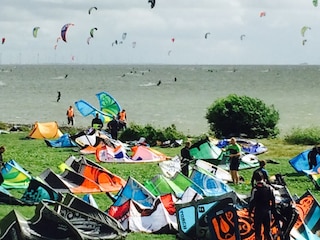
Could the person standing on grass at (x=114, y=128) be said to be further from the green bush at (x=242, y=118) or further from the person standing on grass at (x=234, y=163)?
the person standing on grass at (x=234, y=163)

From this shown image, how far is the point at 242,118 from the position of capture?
35.2 m

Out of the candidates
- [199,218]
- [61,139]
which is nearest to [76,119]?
[61,139]

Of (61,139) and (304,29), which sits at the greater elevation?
(304,29)

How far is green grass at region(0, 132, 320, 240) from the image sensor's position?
62.8ft

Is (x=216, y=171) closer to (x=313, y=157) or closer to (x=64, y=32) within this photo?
(x=313, y=157)

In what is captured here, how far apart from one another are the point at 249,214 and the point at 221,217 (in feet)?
1.85

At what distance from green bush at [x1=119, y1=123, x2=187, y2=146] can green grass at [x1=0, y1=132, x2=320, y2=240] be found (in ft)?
6.02

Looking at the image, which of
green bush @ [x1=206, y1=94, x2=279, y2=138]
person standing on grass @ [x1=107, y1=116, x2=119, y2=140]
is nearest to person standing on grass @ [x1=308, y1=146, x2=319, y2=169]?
person standing on grass @ [x1=107, y1=116, x2=119, y2=140]

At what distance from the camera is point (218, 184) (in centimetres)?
1812

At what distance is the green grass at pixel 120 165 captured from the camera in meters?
19.1

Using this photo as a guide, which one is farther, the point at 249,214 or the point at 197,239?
the point at 197,239

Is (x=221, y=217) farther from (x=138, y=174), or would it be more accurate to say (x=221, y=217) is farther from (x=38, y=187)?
(x=138, y=174)

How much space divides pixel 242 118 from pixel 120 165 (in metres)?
11.1

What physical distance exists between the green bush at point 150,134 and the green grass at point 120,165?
72.2 inches
